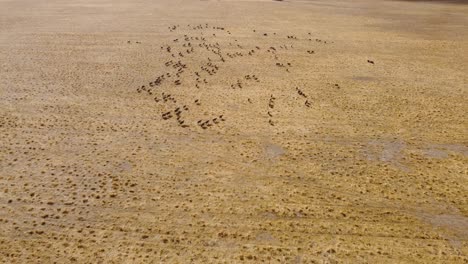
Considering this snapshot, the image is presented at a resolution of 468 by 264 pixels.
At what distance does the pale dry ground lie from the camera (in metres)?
9.76

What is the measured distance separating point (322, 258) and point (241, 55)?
16.7m

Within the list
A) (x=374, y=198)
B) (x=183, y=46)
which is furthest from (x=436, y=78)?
(x=183, y=46)

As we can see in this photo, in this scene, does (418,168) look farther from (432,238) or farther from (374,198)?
(432,238)

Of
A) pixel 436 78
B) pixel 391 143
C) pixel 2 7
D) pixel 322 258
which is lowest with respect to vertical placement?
pixel 322 258

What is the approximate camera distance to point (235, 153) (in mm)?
13641

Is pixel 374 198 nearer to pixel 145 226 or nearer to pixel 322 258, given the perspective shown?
pixel 322 258

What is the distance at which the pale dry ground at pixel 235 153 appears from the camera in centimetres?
976

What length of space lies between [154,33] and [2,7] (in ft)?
69.2

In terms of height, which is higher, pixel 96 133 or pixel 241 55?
pixel 241 55

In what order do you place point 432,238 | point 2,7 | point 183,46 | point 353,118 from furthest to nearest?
point 2,7 → point 183,46 → point 353,118 → point 432,238

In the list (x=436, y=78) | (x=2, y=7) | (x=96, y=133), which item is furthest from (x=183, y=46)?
(x=2, y=7)

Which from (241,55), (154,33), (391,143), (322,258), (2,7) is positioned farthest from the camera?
(2,7)

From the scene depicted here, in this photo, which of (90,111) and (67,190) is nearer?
(67,190)

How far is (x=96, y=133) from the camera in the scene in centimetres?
1474
